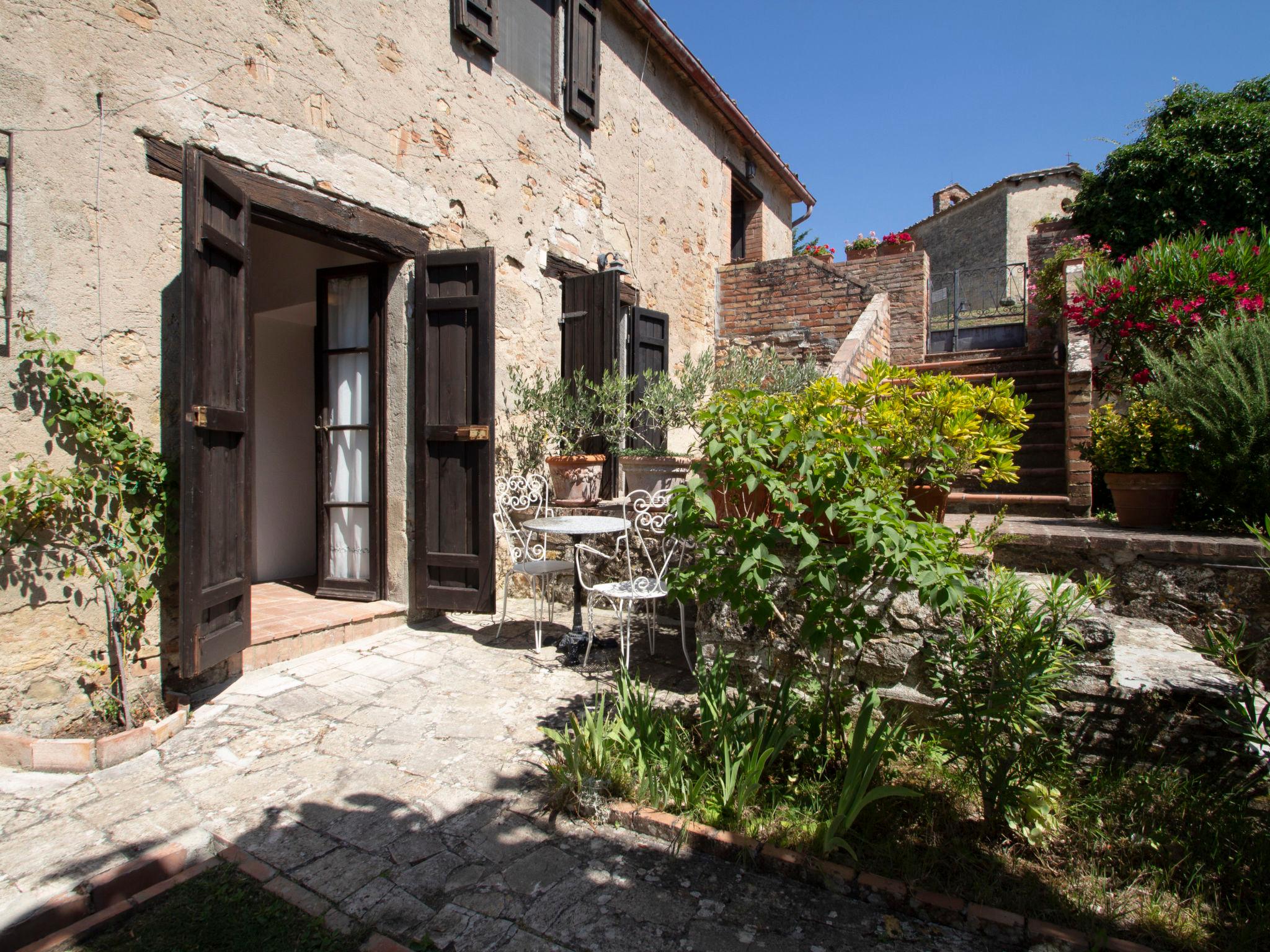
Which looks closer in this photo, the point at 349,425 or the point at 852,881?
the point at 852,881

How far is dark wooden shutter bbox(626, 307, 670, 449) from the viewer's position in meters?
6.45

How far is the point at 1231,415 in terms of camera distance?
3203 mm

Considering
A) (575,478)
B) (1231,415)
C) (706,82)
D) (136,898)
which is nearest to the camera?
(136,898)

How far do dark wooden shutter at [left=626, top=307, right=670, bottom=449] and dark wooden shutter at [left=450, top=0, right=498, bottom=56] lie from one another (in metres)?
2.46

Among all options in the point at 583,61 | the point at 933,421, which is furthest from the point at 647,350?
the point at 933,421

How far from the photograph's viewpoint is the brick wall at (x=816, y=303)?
7992 millimetres

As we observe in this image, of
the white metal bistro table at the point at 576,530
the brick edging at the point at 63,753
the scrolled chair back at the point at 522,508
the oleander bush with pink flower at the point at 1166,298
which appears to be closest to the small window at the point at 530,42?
the scrolled chair back at the point at 522,508

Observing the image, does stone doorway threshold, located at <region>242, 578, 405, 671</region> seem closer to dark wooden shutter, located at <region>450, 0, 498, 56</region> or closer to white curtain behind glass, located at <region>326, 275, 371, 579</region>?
white curtain behind glass, located at <region>326, 275, 371, 579</region>

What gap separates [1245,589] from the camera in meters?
2.97

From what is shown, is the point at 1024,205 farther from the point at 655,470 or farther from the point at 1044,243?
the point at 655,470

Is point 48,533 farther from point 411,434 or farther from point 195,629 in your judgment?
point 411,434

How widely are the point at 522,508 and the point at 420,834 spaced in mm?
3099

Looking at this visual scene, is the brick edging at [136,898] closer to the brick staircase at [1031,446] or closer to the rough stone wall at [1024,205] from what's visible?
the brick staircase at [1031,446]

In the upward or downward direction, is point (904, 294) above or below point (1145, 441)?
above
